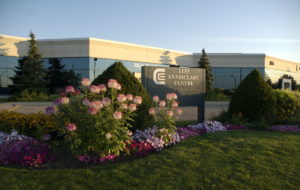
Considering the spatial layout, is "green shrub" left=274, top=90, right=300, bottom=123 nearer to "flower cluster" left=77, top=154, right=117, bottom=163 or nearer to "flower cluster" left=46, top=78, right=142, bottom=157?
"flower cluster" left=46, top=78, right=142, bottom=157

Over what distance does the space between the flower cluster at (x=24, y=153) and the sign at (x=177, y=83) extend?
140 inches

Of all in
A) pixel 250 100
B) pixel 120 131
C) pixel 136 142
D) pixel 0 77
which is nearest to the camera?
pixel 120 131

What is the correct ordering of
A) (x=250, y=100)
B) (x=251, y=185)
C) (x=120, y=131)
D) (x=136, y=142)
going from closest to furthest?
(x=251, y=185) < (x=120, y=131) < (x=136, y=142) < (x=250, y=100)

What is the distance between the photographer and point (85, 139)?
168 inches

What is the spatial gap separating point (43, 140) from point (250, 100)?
6.17 meters

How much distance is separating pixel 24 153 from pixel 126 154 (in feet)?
5.94

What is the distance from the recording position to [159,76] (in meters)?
7.46

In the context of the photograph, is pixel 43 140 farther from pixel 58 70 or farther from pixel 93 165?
pixel 58 70

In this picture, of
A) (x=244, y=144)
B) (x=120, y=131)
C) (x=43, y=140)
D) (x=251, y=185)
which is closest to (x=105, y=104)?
(x=120, y=131)

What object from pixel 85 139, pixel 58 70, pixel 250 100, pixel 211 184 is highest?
pixel 58 70

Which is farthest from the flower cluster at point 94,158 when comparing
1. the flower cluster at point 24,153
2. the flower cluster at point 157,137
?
the flower cluster at point 157,137

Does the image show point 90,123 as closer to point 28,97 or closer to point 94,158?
point 94,158

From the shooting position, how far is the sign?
7.34 m

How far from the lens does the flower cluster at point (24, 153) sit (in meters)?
4.20
